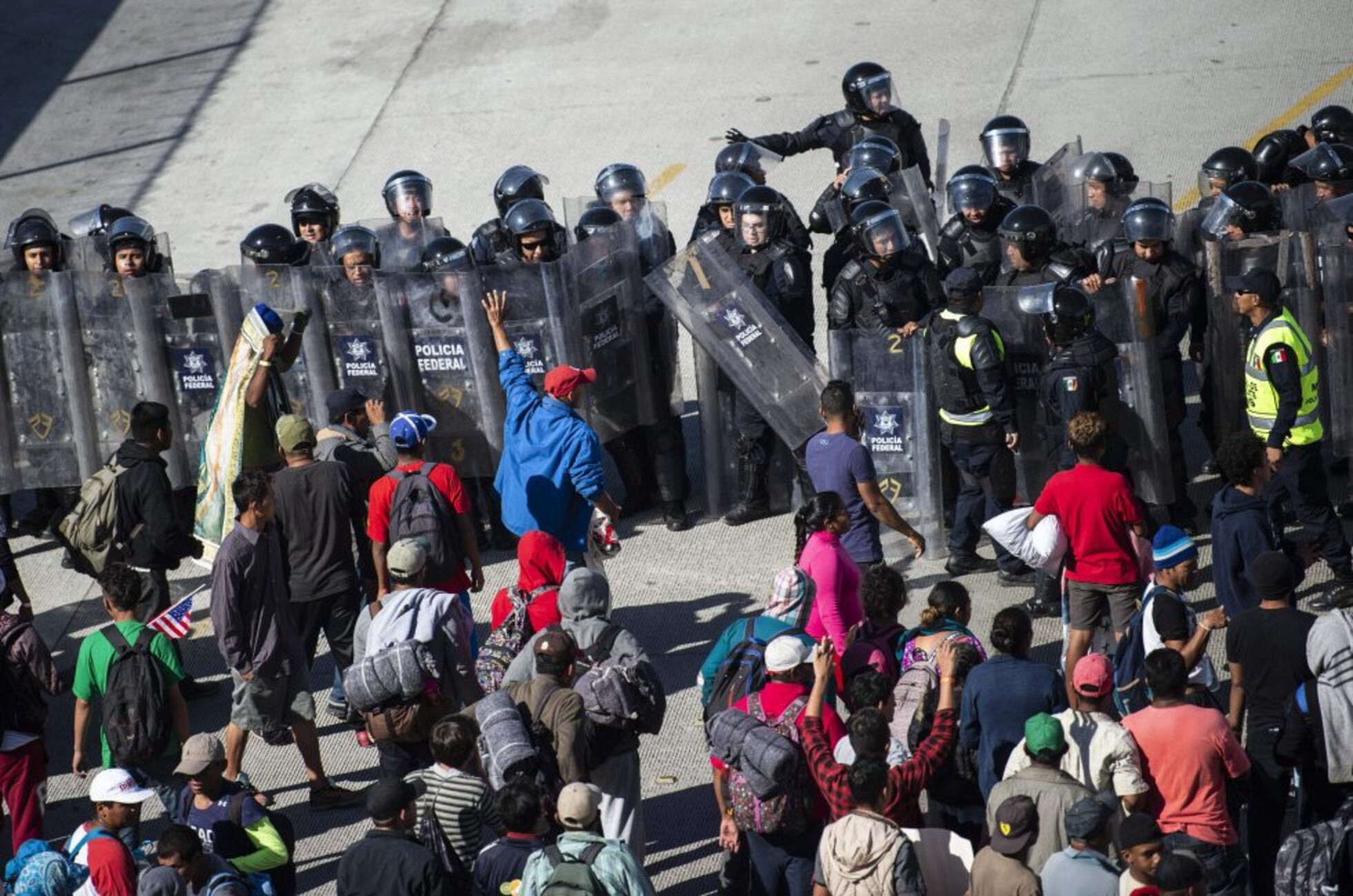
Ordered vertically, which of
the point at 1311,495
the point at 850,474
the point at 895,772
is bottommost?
the point at 895,772

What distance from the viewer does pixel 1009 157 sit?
40.0 ft

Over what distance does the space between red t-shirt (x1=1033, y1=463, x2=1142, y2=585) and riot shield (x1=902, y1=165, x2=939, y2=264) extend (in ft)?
12.4

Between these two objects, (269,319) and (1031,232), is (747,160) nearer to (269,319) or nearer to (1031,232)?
(1031,232)

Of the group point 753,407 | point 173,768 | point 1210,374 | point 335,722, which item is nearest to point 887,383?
point 753,407

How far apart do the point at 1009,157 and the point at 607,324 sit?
282 cm

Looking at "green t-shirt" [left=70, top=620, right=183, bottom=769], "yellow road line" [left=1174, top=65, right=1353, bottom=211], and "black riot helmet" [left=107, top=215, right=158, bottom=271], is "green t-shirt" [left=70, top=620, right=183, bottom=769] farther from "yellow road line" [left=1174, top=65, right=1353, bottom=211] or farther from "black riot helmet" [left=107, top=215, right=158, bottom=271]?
"yellow road line" [left=1174, top=65, right=1353, bottom=211]

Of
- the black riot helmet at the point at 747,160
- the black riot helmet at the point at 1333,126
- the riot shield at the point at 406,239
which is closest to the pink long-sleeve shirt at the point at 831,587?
the black riot helmet at the point at 747,160

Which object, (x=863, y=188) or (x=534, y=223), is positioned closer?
(x=534, y=223)

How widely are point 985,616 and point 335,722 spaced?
3.20m

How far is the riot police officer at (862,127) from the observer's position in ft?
43.8

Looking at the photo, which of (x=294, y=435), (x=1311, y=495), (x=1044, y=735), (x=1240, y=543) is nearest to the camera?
(x=1044, y=735)

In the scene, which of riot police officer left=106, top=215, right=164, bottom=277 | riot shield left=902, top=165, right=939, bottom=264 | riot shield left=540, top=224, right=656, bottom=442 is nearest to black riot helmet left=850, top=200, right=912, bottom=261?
riot shield left=540, top=224, right=656, bottom=442

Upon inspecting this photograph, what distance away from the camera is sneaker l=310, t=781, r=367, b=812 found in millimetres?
8805

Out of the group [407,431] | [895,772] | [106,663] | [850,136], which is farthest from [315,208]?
[895,772]
